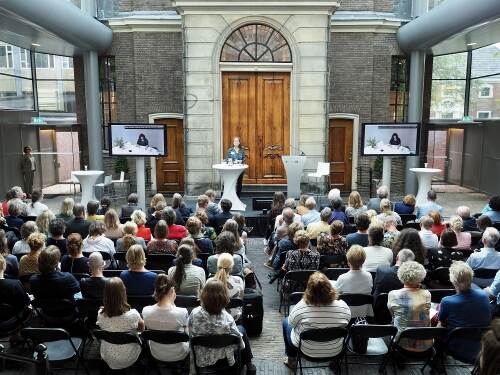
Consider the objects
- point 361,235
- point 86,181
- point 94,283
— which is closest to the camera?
point 94,283

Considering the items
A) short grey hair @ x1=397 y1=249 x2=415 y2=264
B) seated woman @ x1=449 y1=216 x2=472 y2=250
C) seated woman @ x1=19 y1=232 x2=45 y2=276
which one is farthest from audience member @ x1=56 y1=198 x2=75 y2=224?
seated woman @ x1=449 y1=216 x2=472 y2=250

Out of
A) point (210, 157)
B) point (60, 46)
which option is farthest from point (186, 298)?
point (60, 46)

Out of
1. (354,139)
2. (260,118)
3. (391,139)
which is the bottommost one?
(354,139)

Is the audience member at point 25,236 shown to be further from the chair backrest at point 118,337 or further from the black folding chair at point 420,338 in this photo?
the black folding chair at point 420,338

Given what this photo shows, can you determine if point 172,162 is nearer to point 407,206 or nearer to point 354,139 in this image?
point 354,139

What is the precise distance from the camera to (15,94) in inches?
753

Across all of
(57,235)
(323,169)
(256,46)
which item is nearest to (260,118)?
(256,46)

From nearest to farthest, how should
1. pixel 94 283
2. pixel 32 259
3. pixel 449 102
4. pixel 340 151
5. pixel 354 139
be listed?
pixel 94 283
pixel 32 259
pixel 354 139
pixel 340 151
pixel 449 102

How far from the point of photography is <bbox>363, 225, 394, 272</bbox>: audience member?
20.3 ft

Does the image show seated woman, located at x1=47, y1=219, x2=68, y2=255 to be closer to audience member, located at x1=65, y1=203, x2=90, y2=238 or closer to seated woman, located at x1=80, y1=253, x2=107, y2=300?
audience member, located at x1=65, y1=203, x2=90, y2=238

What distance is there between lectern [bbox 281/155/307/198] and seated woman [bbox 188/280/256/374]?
8828 millimetres

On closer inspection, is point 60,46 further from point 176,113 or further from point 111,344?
point 111,344

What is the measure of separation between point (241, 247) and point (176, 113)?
9.97 m

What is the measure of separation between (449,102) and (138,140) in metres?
14.2
